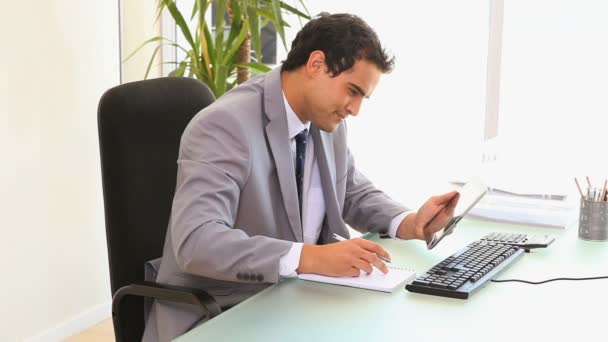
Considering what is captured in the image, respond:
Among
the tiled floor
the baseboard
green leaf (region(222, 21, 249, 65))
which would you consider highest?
green leaf (region(222, 21, 249, 65))

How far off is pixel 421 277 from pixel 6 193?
67.1 inches

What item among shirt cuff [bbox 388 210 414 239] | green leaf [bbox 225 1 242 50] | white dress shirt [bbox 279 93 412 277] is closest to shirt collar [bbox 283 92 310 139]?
white dress shirt [bbox 279 93 412 277]

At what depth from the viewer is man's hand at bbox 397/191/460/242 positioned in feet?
6.31

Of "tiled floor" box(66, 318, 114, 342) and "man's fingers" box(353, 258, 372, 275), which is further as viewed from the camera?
"tiled floor" box(66, 318, 114, 342)

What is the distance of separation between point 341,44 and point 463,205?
48cm

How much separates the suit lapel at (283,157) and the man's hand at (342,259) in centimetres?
23

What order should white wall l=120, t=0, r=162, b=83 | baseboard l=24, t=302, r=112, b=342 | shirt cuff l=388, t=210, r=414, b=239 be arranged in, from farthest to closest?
1. white wall l=120, t=0, r=162, b=83
2. baseboard l=24, t=302, r=112, b=342
3. shirt cuff l=388, t=210, r=414, b=239

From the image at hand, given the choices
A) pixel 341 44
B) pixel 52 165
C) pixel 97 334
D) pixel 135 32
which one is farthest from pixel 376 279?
pixel 135 32

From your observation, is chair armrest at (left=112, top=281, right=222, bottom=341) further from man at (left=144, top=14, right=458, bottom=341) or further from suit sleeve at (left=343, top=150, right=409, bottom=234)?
suit sleeve at (left=343, top=150, right=409, bottom=234)

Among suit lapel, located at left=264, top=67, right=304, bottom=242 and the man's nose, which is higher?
the man's nose

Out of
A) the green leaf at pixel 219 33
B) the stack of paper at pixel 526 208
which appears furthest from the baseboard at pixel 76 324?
the stack of paper at pixel 526 208

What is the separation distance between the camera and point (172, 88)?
6.30ft

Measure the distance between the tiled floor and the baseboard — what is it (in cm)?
2

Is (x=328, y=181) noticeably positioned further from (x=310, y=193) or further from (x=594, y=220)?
(x=594, y=220)
